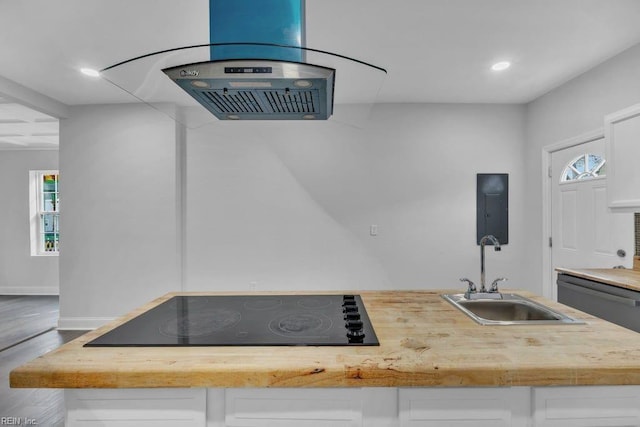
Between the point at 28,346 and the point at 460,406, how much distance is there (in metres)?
4.09

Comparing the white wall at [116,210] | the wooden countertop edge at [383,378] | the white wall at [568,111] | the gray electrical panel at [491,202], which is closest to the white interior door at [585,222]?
the white wall at [568,111]

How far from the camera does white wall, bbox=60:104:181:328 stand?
374 centimetres

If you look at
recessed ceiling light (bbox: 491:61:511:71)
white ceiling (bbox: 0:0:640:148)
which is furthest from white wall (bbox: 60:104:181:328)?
Result: recessed ceiling light (bbox: 491:61:511:71)

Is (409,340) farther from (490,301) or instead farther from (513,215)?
(513,215)

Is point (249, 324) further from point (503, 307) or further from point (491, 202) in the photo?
point (491, 202)

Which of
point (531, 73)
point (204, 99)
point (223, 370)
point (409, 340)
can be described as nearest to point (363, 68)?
point (204, 99)

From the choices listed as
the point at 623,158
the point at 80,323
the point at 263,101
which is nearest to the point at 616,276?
the point at 623,158

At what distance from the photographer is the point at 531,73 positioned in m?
3.01

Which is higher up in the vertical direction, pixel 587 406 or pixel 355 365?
pixel 355 365

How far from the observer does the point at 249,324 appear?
129cm

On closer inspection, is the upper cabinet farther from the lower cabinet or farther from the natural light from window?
the lower cabinet

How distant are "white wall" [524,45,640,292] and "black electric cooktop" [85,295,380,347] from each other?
2.61 meters

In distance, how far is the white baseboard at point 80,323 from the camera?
3.80 meters

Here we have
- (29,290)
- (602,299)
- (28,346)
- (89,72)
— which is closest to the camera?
(602,299)
